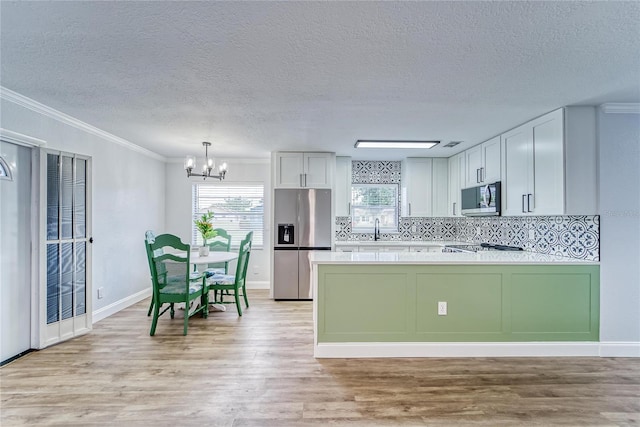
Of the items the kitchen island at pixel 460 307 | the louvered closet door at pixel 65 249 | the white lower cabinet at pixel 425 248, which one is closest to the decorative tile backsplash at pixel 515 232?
the kitchen island at pixel 460 307

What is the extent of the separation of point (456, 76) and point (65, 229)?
3.85 m

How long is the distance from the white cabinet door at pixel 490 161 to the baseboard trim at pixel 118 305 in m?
5.03

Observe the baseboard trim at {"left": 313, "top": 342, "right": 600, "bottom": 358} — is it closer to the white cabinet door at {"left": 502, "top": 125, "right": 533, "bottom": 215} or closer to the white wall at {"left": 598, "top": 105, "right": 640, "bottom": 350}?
the white wall at {"left": 598, "top": 105, "right": 640, "bottom": 350}

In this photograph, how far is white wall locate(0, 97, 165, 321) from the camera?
3.05 metres

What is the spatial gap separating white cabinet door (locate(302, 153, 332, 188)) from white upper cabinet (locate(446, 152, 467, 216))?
1974 millimetres

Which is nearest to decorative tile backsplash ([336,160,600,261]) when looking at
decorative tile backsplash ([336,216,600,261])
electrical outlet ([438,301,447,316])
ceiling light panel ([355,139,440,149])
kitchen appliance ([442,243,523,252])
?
decorative tile backsplash ([336,216,600,261])

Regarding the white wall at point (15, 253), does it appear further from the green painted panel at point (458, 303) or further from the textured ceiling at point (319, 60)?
the green painted panel at point (458, 303)

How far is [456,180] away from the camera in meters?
4.93

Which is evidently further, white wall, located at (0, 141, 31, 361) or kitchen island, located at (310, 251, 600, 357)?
kitchen island, located at (310, 251, 600, 357)

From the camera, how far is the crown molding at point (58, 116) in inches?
103

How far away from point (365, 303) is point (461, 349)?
96 centimetres

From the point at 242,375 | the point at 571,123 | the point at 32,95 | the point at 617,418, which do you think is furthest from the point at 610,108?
the point at 32,95

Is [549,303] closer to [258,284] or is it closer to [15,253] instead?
[258,284]

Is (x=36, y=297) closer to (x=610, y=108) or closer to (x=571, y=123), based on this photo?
(x=571, y=123)
